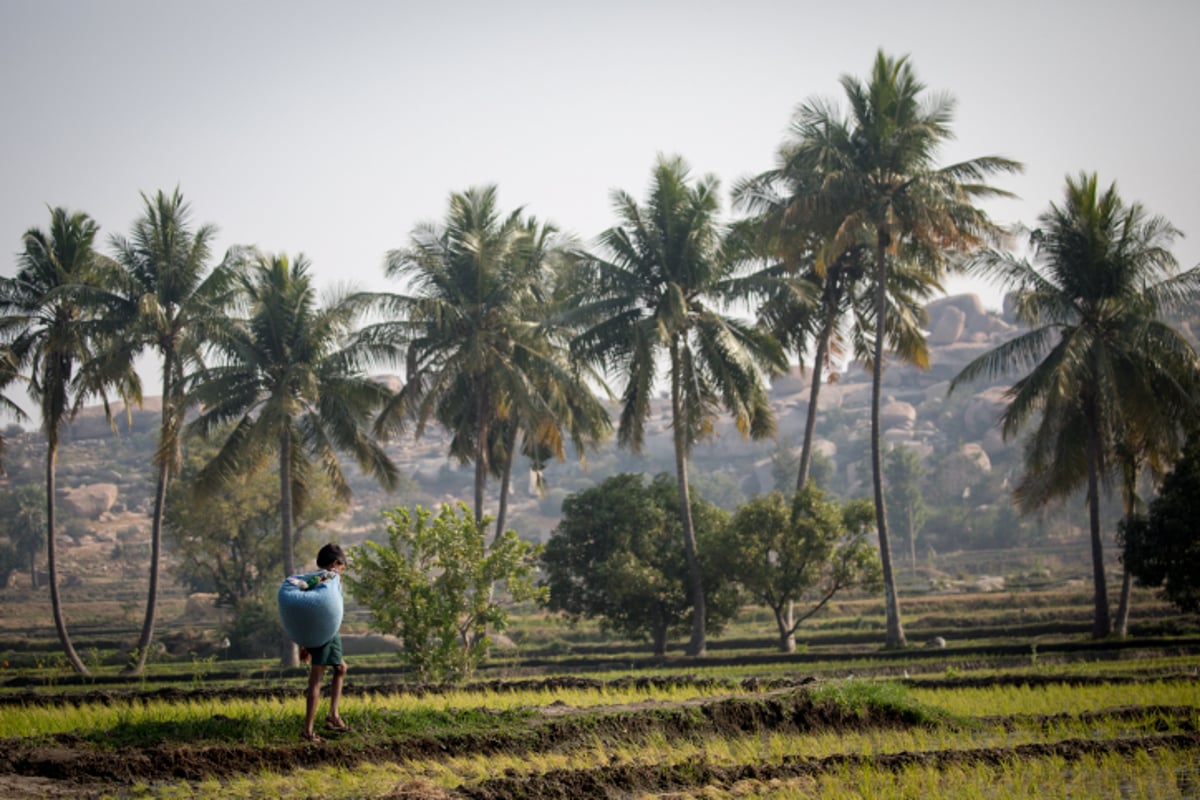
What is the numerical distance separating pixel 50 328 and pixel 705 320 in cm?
1638

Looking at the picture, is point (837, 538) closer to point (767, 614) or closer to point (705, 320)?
point (705, 320)

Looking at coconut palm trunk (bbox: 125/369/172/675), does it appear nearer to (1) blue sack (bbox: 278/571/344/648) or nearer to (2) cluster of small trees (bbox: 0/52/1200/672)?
(2) cluster of small trees (bbox: 0/52/1200/672)

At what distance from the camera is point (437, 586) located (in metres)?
16.3

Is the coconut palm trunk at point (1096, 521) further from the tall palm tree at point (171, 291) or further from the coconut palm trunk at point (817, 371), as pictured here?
the tall palm tree at point (171, 291)

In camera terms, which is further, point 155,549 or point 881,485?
point 155,549

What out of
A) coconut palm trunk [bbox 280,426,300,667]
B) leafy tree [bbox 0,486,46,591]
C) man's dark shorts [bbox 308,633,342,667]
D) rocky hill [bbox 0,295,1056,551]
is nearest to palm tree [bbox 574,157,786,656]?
coconut palm trunk [bbox 280,426,300,667]

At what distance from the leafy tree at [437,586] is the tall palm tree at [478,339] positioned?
337 inches

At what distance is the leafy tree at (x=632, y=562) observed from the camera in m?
25.3

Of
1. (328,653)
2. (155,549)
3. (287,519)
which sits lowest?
(328,653)

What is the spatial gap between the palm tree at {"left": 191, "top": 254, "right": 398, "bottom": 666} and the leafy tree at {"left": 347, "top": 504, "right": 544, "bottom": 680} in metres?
9.53

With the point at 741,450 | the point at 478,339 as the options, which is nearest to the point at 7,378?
the point at 478,339

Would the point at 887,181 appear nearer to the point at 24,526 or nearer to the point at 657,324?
the point at 657,324

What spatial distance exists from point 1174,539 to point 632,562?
11.9 m

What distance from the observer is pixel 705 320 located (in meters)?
24.8
